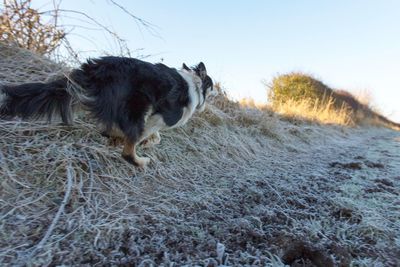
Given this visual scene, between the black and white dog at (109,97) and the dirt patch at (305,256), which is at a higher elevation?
the black and white dog at (109,97)

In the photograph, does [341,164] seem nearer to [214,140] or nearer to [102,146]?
[214,140]

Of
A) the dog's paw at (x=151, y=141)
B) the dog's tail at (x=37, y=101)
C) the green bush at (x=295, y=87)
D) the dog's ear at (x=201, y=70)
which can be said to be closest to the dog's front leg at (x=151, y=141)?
the dog's paw at (x=151, y=141)

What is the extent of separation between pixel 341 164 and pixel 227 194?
193 centimetres

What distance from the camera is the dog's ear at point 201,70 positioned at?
290 centimetres

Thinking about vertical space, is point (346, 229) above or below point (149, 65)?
below

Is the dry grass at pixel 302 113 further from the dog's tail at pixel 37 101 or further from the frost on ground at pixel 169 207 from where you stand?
the dog's tail at pixel 37 101

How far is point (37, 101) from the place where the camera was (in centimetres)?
169

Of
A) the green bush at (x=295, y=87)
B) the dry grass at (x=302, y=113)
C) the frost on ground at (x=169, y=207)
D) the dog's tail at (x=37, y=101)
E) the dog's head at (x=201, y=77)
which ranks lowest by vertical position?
the frost on ground at (x=169, y=207)

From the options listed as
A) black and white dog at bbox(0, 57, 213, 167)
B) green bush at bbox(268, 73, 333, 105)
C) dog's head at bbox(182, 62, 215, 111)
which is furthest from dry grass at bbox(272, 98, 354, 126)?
black and white dog at bbox(0, 57, 213, 167)

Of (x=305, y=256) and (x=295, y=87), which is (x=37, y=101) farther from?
(x=295, y=87)

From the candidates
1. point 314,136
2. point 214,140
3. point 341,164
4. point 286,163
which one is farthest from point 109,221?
point 314,136

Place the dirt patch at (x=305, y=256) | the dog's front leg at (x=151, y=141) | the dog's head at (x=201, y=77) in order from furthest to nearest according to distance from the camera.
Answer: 1. the dog's head at (x=201, y=77)
2. the dog's front leg at (x=151, y=141)
3. the dirt patch at (x=305, y=256)

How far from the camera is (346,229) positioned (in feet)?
4.77

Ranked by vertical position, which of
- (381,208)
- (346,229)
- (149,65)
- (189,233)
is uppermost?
(149,65)
